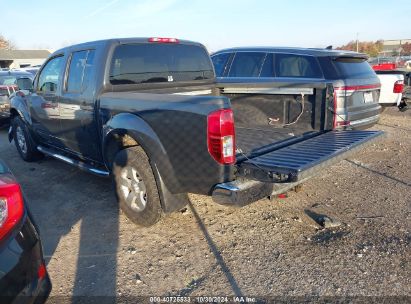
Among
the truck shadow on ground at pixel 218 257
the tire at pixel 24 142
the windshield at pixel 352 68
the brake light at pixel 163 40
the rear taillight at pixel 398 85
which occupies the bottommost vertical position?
the truck shadow on ground at pixel 218 257

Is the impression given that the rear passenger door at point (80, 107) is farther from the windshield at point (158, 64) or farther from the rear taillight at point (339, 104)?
the rear taillight at point (339, 104)

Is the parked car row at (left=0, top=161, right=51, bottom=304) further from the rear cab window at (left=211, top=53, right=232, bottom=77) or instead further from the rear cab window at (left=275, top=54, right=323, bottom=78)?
the rear cab window at (left=211, top=53, right=232, bottom=77)

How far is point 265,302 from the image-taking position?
8.85 ft

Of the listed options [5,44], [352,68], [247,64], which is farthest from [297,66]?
[5,44]

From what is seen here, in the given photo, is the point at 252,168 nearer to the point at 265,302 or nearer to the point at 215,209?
the point at 265,302

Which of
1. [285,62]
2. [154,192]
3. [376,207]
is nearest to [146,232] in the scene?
[154,192]

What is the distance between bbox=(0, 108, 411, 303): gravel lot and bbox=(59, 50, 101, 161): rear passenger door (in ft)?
2.48

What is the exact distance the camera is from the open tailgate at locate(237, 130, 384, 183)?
3008 mm

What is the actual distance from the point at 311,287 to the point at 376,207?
195cm

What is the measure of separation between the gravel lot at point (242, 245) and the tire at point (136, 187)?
0.63ft

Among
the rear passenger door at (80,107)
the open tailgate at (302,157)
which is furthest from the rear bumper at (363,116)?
the rear passenger door at (80,107)

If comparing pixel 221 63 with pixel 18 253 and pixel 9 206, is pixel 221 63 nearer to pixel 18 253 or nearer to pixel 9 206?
pixel 9 206

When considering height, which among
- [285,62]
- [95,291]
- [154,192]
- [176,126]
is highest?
[285,62]

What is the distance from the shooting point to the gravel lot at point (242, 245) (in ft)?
9.57
